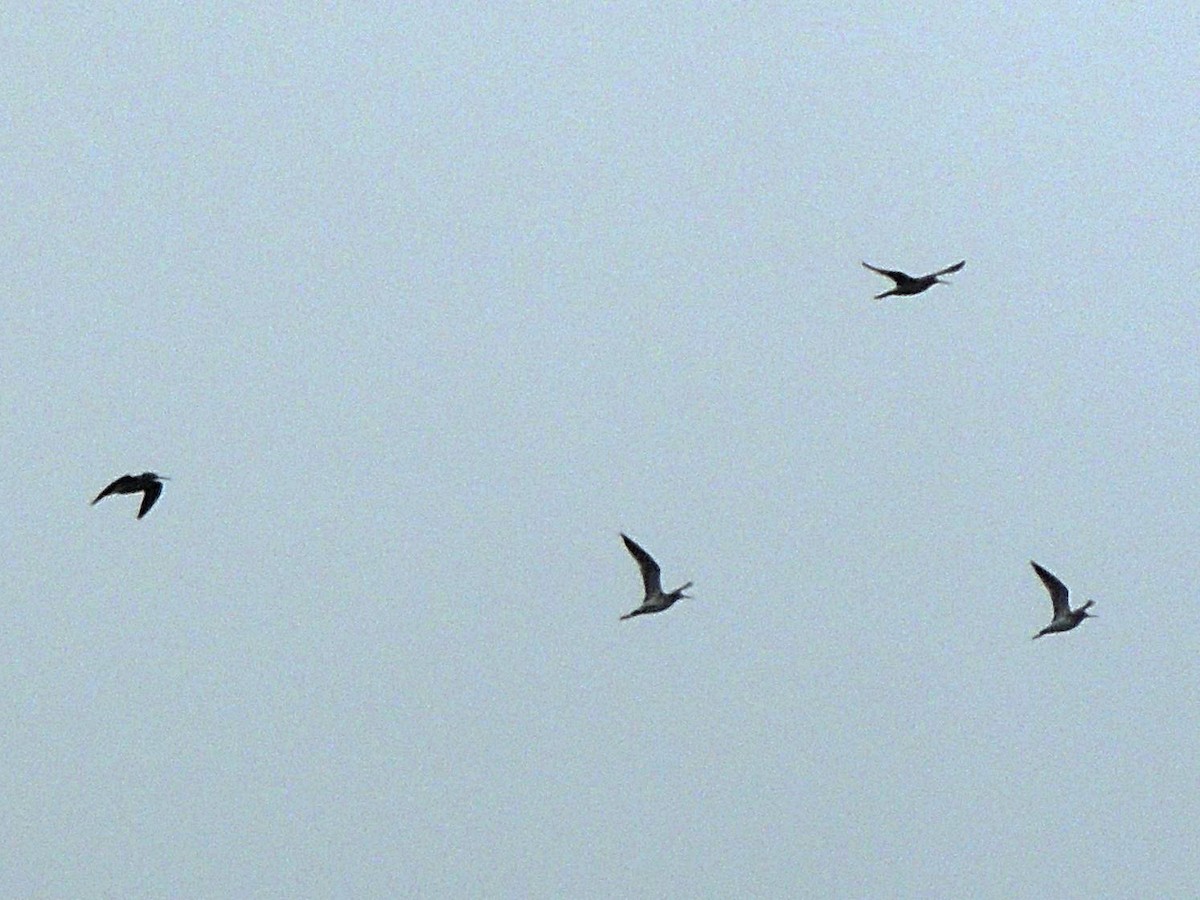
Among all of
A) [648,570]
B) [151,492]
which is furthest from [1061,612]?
[151,492]

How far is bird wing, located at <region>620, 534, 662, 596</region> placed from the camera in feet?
280

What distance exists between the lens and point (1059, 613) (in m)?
91.3

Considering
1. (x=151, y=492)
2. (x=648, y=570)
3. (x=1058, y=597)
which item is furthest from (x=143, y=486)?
(x=1058, y=597)

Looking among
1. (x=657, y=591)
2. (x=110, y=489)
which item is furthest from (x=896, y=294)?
(x=110, y=489)

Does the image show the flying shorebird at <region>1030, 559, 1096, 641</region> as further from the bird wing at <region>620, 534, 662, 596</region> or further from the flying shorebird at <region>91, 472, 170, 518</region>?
the flying shorebird at <region>91, 472, 170, 518</region>

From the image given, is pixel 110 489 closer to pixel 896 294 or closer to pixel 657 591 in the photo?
pixel 657 591

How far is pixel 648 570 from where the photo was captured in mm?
87438

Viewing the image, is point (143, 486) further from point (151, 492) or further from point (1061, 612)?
point (1061, 612)

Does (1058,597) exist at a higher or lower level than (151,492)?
lower

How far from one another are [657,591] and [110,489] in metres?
17.9

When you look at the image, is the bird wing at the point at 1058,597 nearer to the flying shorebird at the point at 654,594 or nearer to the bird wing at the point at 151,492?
the flying shorebird at the point at 654,594

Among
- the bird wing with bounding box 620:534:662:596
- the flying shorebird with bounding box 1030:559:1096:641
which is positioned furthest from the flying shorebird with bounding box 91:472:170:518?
the flying shorebird with bounding box 1030:559:1096:641

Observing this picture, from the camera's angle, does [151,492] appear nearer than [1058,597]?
Yes

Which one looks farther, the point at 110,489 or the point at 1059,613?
the point at 1059,613
